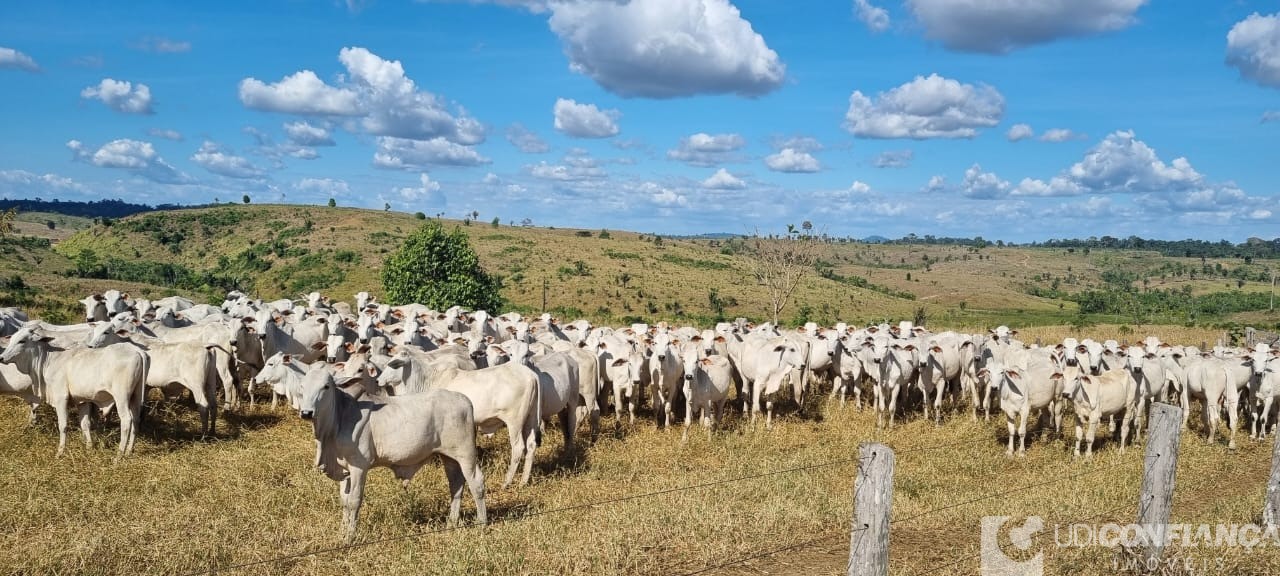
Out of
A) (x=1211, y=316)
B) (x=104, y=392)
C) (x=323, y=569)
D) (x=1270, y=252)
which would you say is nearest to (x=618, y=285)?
(x=1211, y=316)

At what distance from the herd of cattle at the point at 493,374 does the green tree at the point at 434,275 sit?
1384 cm

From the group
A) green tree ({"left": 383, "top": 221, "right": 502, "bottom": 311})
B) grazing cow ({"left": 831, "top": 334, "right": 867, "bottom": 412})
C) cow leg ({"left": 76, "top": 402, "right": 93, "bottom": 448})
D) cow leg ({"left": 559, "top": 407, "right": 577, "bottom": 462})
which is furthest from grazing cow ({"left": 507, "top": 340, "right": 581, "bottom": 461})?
green tree ({"left": 383, "top": 221, "right": 502, "bottom": 311})

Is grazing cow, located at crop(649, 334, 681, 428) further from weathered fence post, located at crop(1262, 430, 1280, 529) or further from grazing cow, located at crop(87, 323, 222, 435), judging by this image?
weathered fence post, located at crop(1262, 430, 1280, 529)

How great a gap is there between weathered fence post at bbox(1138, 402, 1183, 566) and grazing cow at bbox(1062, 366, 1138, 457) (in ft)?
25.1

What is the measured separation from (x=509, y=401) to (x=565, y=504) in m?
1.66

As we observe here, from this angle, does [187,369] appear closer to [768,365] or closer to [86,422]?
[86,422]

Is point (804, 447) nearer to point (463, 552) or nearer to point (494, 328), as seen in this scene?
point (463, 552)

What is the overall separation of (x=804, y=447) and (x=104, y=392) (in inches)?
433

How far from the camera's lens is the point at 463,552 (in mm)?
8109

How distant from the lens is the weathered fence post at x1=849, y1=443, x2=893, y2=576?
577 centimetres

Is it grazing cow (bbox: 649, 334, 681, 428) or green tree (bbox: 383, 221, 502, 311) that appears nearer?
grazing cow (bbox: 649, 334, 681, 428)

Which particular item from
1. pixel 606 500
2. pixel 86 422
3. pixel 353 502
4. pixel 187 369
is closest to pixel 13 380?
pixel 86 422

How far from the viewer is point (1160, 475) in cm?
739

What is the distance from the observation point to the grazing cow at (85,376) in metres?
12.3
